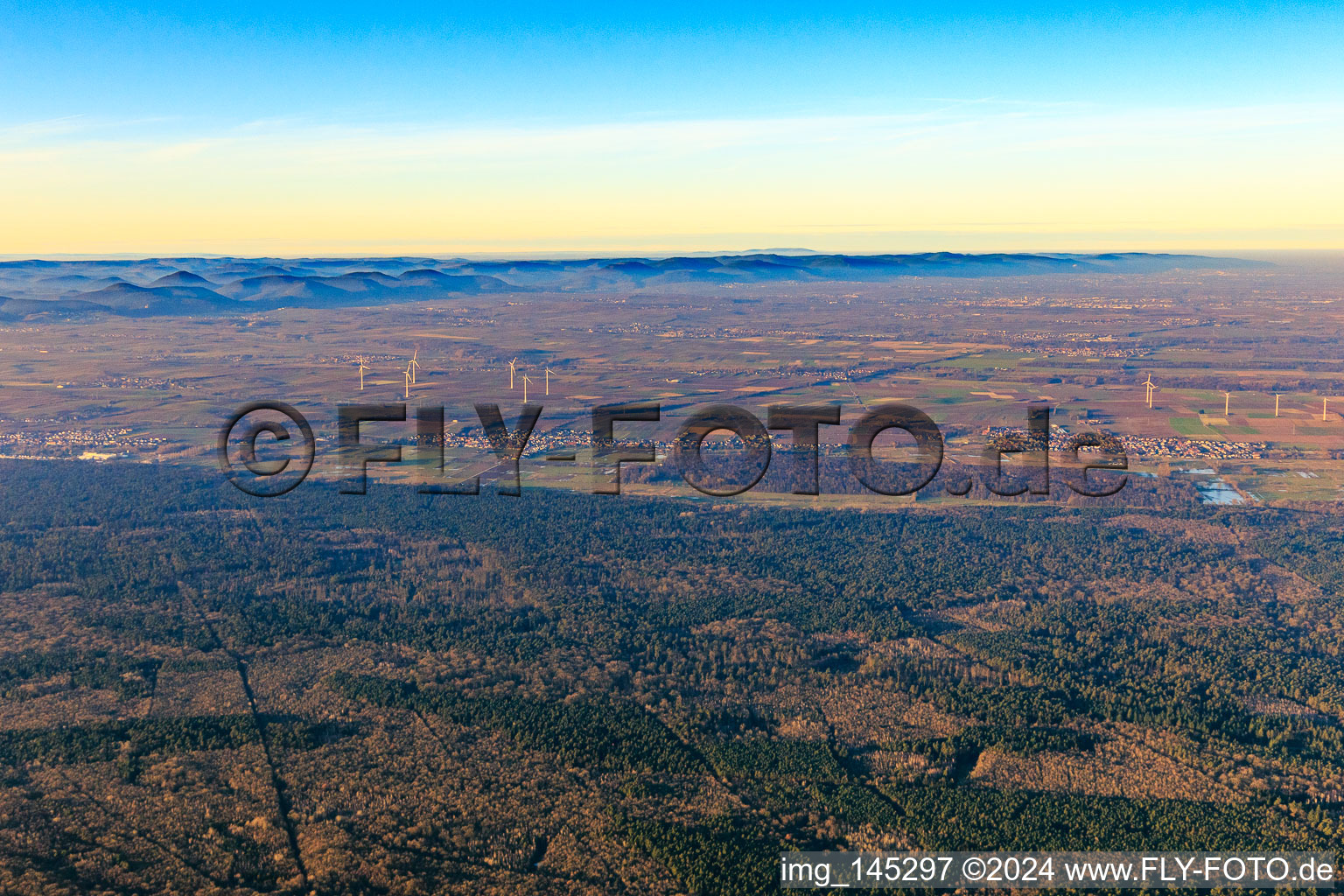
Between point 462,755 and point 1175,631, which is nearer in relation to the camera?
point 462,755

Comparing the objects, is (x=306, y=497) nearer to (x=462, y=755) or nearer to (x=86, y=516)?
(x=86, y=516)

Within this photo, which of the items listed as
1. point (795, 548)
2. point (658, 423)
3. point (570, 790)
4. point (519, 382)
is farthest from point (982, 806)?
point (519, 382)

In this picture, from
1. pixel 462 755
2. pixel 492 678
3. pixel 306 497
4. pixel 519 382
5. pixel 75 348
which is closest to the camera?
pixel 462 755

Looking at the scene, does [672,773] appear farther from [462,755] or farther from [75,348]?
[75,348]

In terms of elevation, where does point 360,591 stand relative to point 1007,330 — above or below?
below

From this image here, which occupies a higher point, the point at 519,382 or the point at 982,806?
the point at 519,382

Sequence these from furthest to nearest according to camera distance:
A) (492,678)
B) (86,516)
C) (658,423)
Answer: (658,423)
(86,516)
(492,678)

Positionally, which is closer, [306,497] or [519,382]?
[306,497]

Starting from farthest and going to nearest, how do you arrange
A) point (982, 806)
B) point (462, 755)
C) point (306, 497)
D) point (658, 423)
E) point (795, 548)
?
1. point (658, 423)
2. point (306, 497)
3. point (795, 548)
4. point (462, 755)
5. point (982, 806)

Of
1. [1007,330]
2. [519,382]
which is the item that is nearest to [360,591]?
[519,382]
